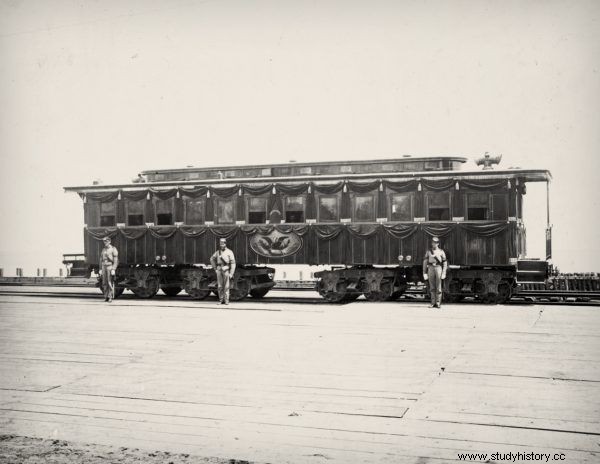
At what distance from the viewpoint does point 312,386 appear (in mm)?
7504

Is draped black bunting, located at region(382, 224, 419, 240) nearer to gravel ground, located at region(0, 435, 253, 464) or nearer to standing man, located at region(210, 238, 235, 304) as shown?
standing man, located at region(210, 238, 235, 304)

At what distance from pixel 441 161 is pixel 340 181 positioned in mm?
2980

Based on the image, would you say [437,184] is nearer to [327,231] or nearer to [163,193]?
[327,231]

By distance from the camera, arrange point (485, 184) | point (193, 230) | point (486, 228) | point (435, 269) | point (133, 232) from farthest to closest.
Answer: point (133, 232) → point (193, 230) → point (485, 184) → point (486, 228) → point (435, 269)

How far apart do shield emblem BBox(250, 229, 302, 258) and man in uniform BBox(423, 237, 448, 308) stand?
4.43 m

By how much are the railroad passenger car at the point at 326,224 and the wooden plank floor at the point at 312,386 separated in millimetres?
5012

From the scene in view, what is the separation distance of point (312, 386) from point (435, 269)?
385 inches

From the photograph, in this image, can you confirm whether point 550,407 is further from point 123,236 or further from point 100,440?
point 123,236

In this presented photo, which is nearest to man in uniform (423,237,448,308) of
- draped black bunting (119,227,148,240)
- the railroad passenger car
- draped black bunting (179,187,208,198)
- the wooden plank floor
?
the railroad passenger car

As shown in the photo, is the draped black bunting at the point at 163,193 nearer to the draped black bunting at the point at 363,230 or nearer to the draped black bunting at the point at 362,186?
the draped black bunting at the point at 362,186

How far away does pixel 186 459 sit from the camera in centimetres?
517

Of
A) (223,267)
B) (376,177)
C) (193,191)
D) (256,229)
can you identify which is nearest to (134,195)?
(193,191)

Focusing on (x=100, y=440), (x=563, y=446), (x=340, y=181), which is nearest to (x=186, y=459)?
(x=100, y=440)

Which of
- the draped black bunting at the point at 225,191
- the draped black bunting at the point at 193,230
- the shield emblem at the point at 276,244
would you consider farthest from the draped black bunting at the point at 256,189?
the draped black bunting at the point at 193,230
